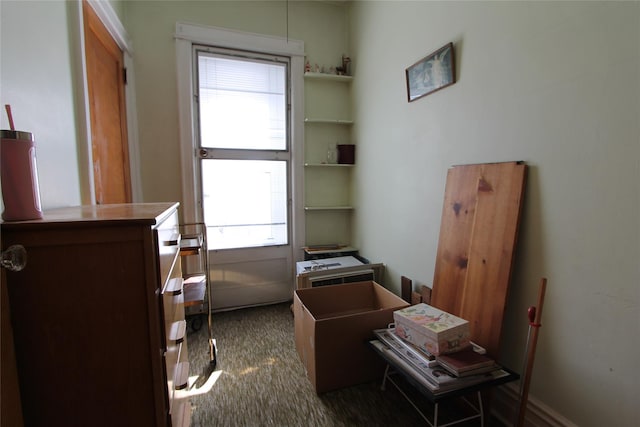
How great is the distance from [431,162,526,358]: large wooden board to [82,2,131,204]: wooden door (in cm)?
212

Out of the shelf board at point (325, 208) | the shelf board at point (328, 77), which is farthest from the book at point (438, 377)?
the shelf board at point (328, 77)

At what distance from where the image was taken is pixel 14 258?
2.19 feet

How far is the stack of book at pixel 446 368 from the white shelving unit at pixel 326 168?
1569 millimetres

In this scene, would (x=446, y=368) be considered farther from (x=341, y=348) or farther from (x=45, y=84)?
(x=45, y=84)

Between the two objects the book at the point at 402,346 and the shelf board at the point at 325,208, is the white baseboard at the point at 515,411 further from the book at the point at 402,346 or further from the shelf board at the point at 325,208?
the shelf board at the point at 325,208

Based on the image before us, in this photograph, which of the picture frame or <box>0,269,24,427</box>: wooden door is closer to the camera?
<box>0,269,24,427</box>: wooden door

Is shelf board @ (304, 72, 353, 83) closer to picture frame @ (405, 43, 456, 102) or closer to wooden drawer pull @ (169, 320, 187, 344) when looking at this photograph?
picture frame @ (405, 43, 456, 102)

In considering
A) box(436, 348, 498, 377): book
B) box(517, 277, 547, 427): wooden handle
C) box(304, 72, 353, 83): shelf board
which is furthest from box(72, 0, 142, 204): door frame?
box(517, 277, 547, 427): wooden handle

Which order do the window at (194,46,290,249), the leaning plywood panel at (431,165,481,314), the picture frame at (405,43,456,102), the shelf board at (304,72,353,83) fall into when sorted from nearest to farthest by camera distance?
the leaning plywood panel at (431,165,481,314) → the picture frame at (405,43,456,102) → the window at (194,46,290,249) → the shelf board at (304,72,353,83)

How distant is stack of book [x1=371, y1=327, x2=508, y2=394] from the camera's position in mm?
1226

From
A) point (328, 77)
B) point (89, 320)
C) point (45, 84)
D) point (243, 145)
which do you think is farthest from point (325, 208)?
point (89, 320)

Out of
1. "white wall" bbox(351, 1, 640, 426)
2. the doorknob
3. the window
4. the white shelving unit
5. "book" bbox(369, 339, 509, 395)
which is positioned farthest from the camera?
the white shelving unit

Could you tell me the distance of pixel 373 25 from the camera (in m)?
2.52

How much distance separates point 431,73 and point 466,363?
5.47 ft
